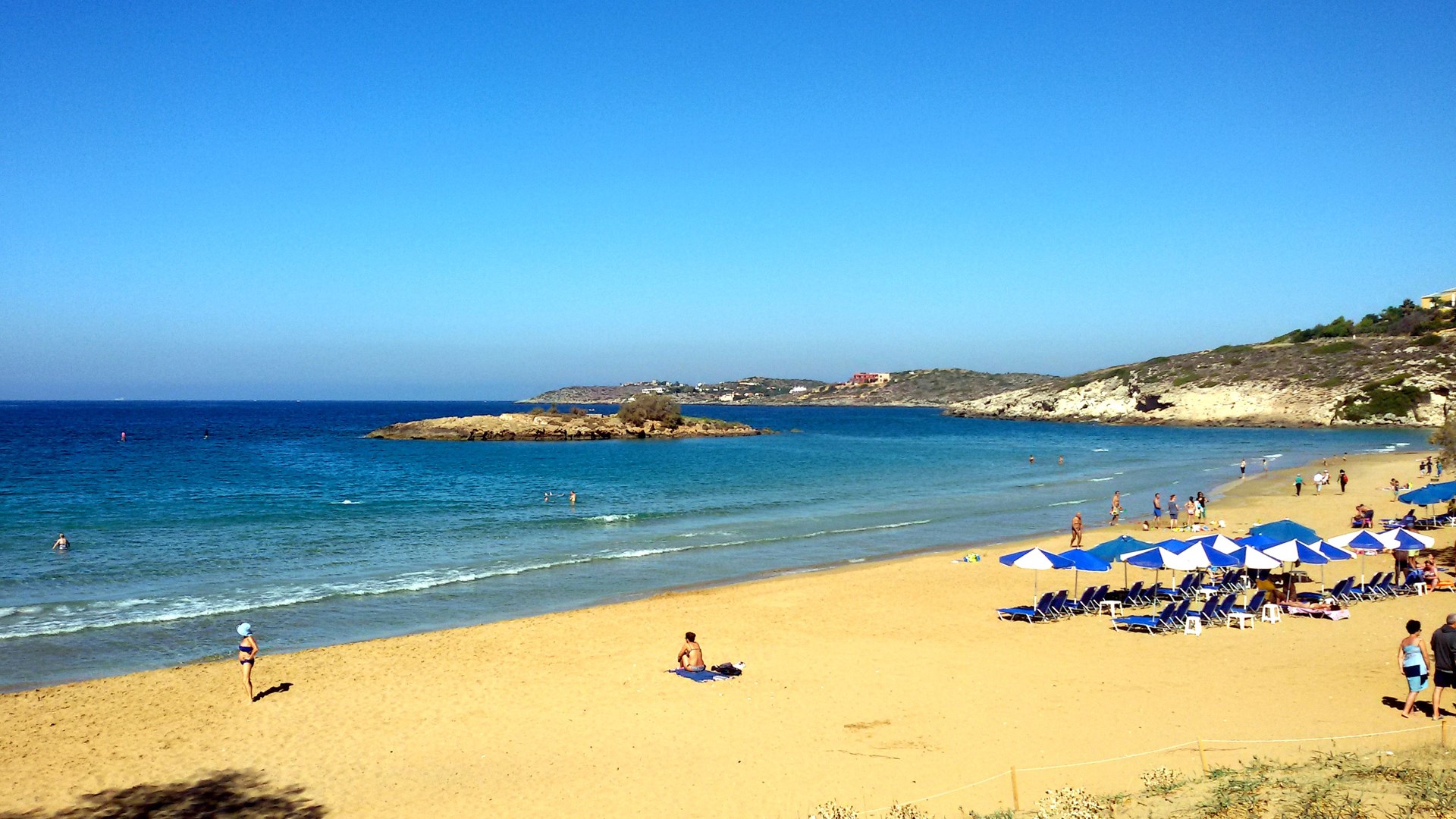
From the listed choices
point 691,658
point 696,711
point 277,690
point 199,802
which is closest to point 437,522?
point 277,690

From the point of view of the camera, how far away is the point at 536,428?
85.4m

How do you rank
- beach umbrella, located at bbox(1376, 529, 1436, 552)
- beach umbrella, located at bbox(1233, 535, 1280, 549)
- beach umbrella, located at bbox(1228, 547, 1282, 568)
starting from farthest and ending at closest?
1. beach umbrella, located at bbox(1376, 529, 1436, 552)
2. beach umbrella, located at bbox(1233, 535, 1280, 549)
3. beach umbrella, located at bbox(1228, 547, 1282, 568)

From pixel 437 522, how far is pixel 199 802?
75.1 feet

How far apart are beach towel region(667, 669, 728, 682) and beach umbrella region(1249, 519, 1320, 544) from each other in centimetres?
1298

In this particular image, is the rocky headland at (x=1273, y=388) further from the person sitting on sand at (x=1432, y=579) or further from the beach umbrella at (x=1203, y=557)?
the beach umbrella at (x=1203, y=557)

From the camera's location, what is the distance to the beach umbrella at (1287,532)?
772 inches

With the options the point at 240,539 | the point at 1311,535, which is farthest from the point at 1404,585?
the point at 240,539

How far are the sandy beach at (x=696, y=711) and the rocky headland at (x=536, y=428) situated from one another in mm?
67333

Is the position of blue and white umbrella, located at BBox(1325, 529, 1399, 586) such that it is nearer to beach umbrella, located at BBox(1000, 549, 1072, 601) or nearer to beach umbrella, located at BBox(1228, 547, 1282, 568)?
beach umbrella, located at BBox(1228, 547, 1282, 568)

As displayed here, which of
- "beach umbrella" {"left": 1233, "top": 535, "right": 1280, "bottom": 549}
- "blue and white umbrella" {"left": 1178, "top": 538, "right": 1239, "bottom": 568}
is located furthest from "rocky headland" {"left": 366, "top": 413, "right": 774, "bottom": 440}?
"blue and white umbrella" {"left": 1178, "top": 538, "right": 1239, "bottom": 568}

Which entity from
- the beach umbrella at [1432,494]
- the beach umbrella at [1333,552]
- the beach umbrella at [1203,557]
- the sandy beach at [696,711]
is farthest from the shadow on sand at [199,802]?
the beach umbrella at [1432,494]

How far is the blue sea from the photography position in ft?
63.0

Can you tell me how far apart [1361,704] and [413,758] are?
12.3 meters

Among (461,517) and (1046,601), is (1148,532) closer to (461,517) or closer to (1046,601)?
(1046,601)
